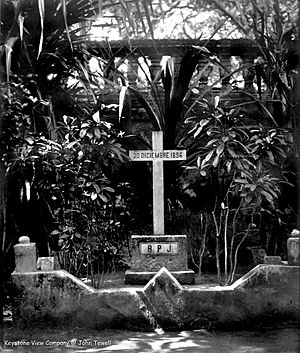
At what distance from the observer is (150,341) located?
3414 mm

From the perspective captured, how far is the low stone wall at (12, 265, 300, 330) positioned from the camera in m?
3.62

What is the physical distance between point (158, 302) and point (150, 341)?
12.1 inches

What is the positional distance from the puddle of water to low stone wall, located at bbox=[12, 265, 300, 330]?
81mm

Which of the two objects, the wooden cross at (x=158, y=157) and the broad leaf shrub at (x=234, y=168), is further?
the wooden cross at (x=158, y=157)

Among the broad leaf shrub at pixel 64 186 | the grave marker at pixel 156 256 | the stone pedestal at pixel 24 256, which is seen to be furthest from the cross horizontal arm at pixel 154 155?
the stone pedestal at pixel 24 256

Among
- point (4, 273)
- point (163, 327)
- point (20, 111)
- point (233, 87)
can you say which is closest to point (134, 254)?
point (163, 327)

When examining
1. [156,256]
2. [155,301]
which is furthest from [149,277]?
[155,301]

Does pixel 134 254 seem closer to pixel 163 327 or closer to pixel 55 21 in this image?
pixel 163 327

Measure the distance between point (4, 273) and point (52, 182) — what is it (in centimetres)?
78

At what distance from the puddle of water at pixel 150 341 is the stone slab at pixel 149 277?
55 cm

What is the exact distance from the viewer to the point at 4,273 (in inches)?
157

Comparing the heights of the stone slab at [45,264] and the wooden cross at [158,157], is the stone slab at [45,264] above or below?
below

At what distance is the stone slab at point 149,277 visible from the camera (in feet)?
13.5

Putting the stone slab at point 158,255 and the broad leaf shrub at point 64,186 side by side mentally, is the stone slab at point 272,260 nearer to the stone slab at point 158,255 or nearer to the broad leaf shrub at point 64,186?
the stone slab at point 158,255
